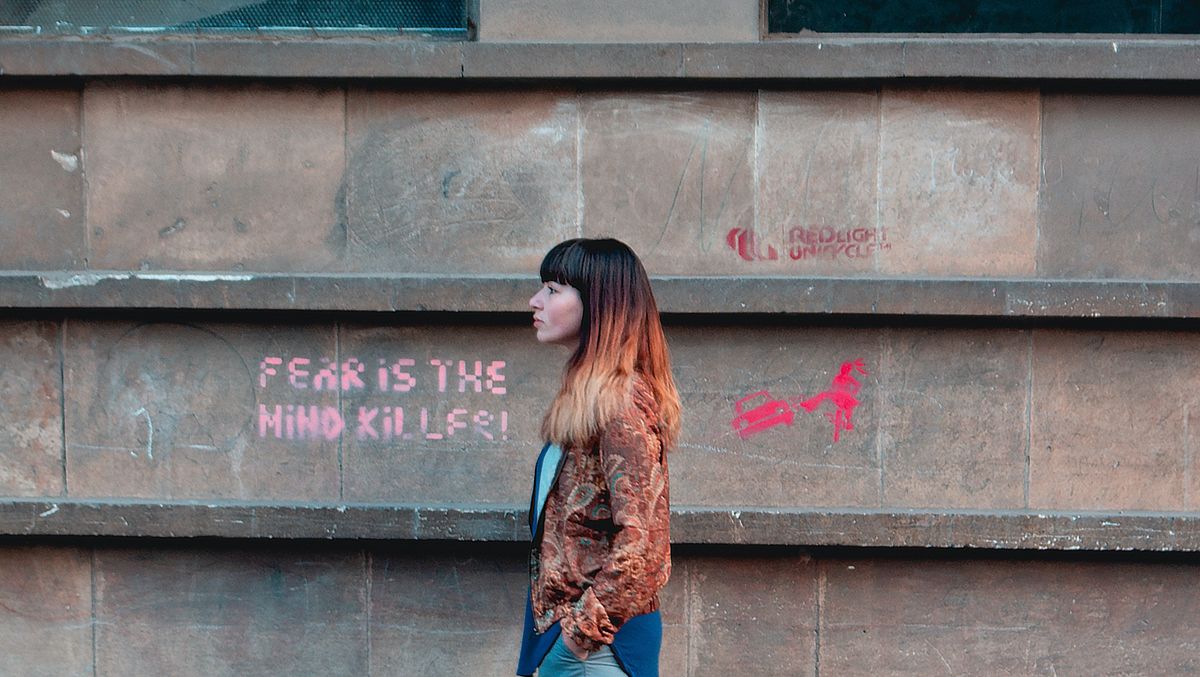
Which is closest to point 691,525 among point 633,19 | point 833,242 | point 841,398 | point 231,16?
point 841,398

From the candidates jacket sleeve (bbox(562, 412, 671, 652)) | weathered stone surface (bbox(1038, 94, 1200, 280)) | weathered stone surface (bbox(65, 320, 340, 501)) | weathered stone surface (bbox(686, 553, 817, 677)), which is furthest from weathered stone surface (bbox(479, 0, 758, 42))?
jacket sleeve (bbox(562, 412, 671, 652))

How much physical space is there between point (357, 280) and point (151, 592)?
1.66m

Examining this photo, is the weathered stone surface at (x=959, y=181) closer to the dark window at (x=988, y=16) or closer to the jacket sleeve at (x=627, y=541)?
the dark window at (x=988, y=16)

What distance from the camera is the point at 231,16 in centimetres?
547

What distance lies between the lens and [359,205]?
517cm

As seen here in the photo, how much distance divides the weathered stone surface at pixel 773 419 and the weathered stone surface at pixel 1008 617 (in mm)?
389

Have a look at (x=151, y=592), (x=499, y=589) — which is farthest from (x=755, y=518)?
(x=151, y=592)

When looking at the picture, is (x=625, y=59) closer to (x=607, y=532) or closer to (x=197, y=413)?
(x=197, y=413)

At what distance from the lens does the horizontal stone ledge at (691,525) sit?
16.5ft

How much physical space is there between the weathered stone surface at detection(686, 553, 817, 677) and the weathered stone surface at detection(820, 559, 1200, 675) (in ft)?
0.30

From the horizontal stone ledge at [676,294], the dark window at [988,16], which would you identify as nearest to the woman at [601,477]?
the horizontal stone ledge at [676,294]

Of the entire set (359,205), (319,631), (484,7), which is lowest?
(319,631)

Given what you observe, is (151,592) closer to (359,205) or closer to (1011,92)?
(359,205)

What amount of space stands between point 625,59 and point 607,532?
250cm
